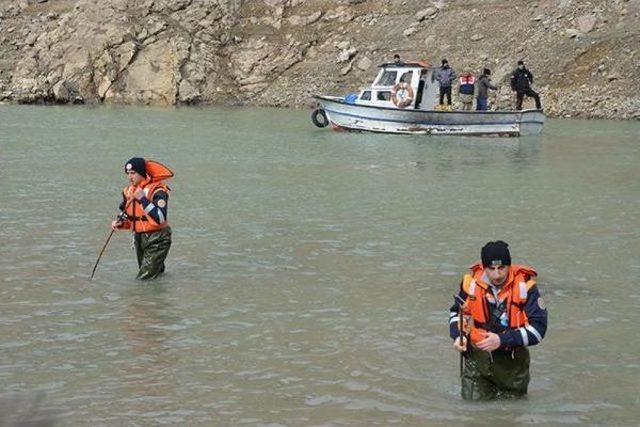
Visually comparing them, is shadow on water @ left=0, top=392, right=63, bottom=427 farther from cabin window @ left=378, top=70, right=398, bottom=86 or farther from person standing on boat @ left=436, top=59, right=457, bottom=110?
person standing on boat @ left=436, top=59, right=457, bottom=110

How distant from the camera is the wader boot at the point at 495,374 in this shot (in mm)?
7211

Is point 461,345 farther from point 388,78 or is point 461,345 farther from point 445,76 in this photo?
point 445,76

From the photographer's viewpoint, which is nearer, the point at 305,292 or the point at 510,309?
the point at 510,309

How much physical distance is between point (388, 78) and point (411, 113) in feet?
6.29

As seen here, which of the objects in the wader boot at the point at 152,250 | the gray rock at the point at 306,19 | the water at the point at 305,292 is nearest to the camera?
the water at the point at 305,292

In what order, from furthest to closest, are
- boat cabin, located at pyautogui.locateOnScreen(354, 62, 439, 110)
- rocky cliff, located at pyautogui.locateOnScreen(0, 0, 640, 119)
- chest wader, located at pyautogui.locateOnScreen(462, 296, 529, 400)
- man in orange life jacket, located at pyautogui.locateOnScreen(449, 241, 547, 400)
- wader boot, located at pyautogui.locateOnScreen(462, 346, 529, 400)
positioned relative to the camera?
1. rocky cliff, located at pyautogui.locateOnScreen(0, 0, 640, 119)
2. boat cabin, located at pyautogui.locateOnScreen(354, 62, 439, 110)
3. wader boot, located at pyautogui.locateOnScreen(462, 346, 529, 400)
4. chest wader, located at pyautogui.locateOnScreen(462, 296, 529, 400)
5. man in orange life jacket, located at pyautogui.locateOnScreen(449, 241, 547, 400)

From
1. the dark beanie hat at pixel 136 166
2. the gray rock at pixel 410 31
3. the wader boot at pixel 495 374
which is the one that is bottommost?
the wader boot at pixel 495 374

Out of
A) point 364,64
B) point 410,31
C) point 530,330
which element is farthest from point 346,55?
point 530,330

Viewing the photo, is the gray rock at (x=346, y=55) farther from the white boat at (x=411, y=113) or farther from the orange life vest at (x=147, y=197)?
the orange life vest at (x=147, y=197)

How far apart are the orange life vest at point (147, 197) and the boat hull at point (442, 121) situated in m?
22.1

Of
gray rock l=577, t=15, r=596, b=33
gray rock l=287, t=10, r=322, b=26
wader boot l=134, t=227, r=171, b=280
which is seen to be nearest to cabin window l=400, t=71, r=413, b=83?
gray rock l=577, t=15, r=596, b=33

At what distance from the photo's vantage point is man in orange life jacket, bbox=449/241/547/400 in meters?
6.82

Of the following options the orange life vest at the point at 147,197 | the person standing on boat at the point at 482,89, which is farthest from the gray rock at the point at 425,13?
the orange life vest at the point at 147,197

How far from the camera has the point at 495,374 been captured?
24.2ft
